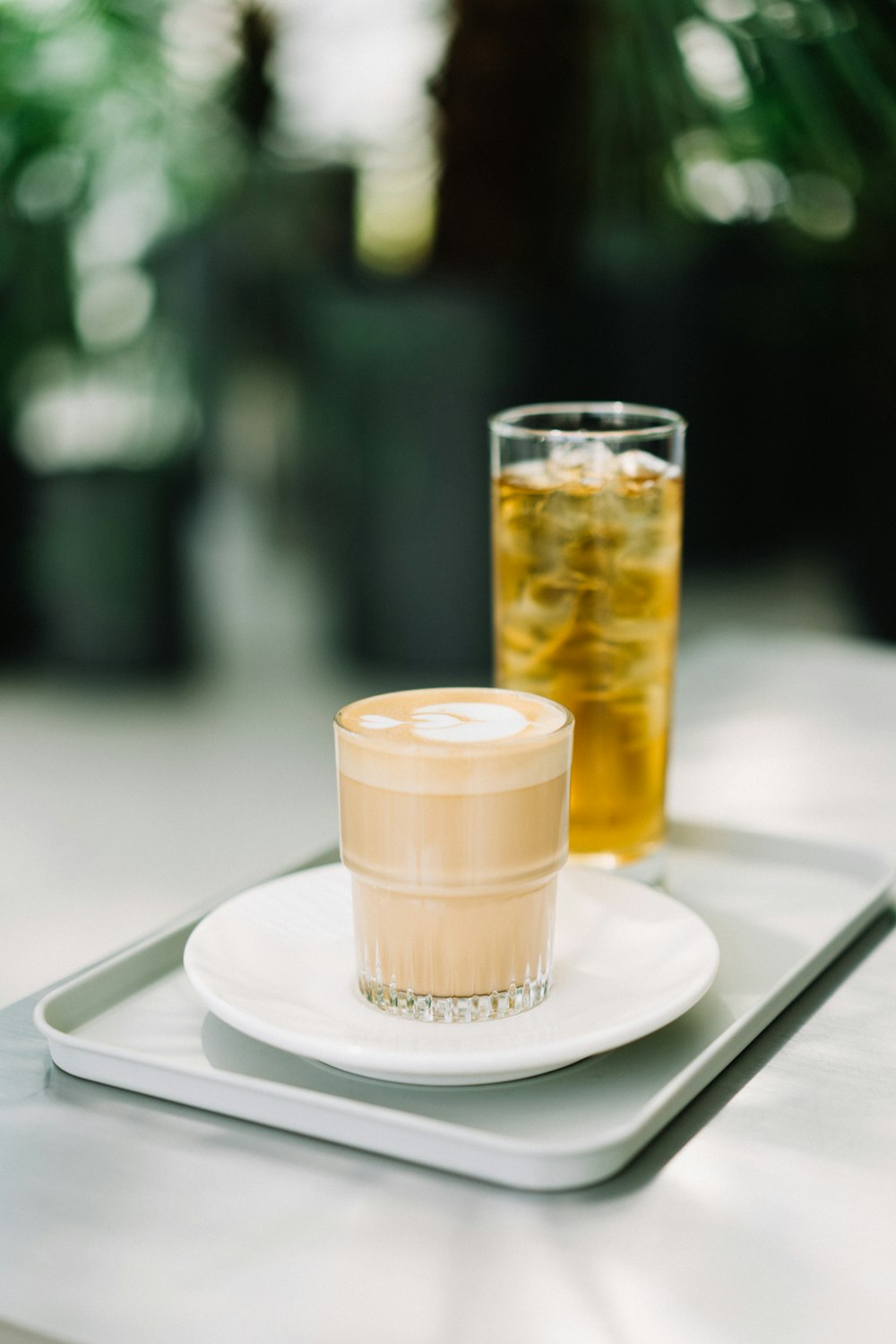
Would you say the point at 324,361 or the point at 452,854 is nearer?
the point at 452,854

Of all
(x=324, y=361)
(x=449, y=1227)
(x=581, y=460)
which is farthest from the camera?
(x=324, y=361)

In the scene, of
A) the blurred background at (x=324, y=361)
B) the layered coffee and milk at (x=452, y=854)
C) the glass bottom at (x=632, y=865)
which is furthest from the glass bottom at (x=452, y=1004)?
the blurred background at (x=324, y=361)

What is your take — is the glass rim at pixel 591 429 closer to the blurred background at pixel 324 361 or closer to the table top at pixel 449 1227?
the table top at pixel 449 1227

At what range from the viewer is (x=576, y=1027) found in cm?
53

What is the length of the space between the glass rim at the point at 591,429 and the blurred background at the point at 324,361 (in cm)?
165

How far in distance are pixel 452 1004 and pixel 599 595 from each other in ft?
0.79

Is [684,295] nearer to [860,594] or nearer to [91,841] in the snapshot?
[860,594]

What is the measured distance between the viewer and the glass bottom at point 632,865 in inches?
29.3

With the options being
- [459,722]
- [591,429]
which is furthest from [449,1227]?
[591,429]

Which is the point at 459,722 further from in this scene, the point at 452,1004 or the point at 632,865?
the point at 632,865

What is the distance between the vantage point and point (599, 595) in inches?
28.5

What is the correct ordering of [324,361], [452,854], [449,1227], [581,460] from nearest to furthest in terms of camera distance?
Result: 1. [449,1227]
2. [452,854]
3. [581,460]
4. [324,361]

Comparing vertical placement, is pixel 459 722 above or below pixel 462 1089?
above

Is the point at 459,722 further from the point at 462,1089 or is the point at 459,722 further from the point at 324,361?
the point at 324,361
